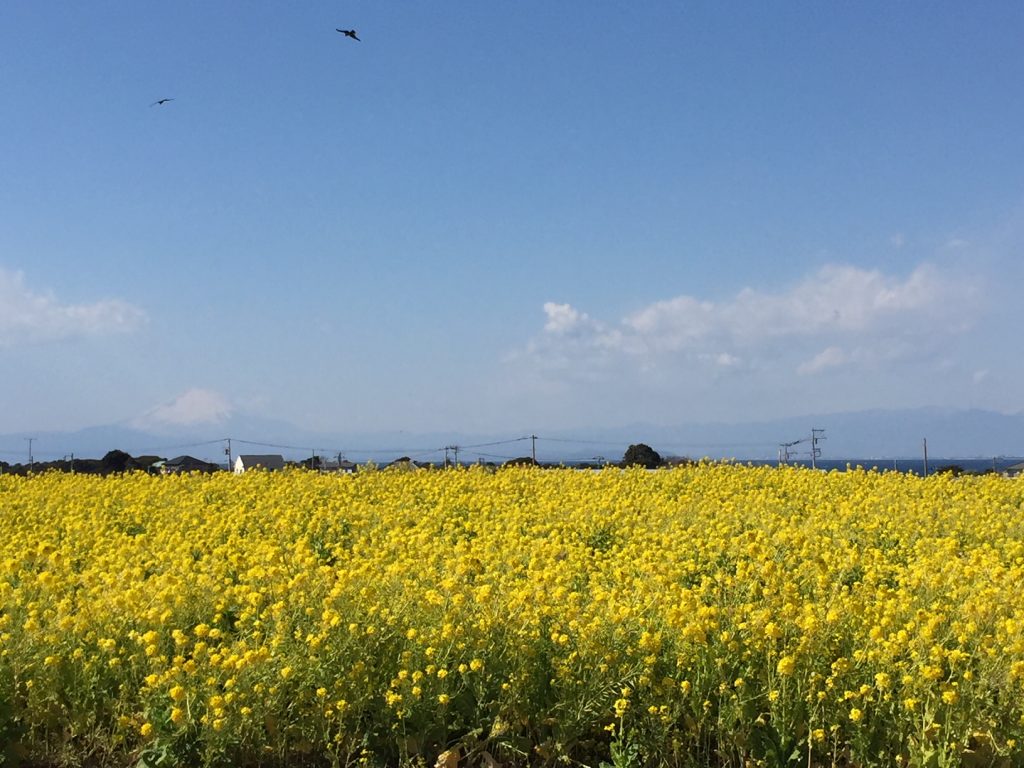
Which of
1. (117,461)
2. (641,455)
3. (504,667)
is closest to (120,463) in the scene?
(117,461)

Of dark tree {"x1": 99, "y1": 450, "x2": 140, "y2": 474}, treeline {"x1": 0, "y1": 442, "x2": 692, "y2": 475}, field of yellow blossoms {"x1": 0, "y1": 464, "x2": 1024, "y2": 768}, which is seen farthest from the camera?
dark tree {"x1": 99, "y1": 450, "x2": 140, "y2": 474}

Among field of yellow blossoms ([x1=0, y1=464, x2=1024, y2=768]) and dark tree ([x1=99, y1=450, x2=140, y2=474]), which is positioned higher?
dark tree ([x1=99, y1=450, x2=140, y2=474])

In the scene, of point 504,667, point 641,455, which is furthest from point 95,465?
point 504,667

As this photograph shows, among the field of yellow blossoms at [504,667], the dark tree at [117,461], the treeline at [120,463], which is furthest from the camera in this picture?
the dark tree at [117,461]

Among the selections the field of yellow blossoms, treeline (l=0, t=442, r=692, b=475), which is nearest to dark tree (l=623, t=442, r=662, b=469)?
treeline (l=0, t=442, r=692, b=475)

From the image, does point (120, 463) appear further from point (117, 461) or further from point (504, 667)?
point (504, 667)

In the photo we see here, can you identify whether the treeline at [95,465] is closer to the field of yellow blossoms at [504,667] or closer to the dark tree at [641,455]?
the dark tree at [641,455]

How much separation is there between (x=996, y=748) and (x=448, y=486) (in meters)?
8.31

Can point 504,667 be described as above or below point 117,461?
below

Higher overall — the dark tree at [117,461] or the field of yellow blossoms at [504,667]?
the dark tree at [117,461]

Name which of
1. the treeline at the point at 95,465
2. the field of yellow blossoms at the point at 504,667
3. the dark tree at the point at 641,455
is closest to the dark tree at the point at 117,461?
the treeline at the point at 95,465

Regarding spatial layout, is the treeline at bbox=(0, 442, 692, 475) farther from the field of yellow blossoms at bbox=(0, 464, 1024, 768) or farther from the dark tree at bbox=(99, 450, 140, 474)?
the field of yellow blossoms at bbox=(0, 464, 1024, 768)

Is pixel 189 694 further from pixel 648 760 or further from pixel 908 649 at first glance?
pixel 908 649

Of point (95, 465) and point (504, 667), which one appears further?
point (95, 465)
